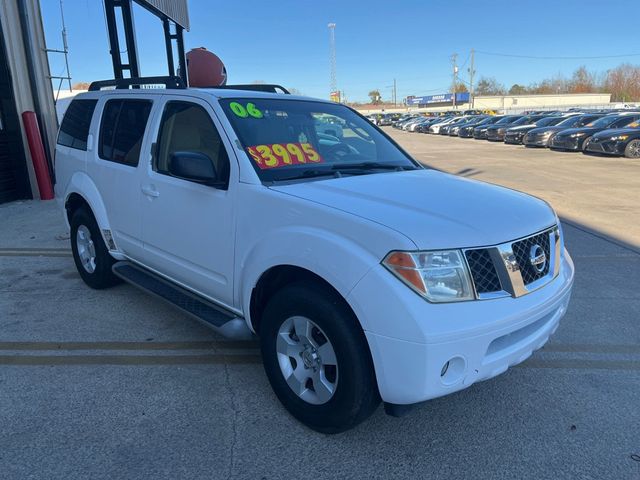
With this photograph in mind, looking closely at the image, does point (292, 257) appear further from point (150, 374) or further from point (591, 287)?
point (591, 287)

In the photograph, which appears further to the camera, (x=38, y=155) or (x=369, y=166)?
(x=38, y=155)

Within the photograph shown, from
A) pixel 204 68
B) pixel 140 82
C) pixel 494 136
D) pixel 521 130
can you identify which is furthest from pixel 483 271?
pixel 494 136

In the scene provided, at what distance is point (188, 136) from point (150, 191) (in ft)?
1.74

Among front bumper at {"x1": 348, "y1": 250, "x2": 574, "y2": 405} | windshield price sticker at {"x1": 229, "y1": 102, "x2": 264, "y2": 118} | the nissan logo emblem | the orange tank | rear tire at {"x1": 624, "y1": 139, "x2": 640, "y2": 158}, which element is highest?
the orange tank

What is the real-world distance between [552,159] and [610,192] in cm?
790

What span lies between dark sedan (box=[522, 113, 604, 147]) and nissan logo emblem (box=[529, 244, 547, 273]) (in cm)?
2188

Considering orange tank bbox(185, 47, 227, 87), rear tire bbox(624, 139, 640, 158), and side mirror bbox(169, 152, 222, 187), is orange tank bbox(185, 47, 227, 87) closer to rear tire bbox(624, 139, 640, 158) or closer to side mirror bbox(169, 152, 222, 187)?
side mirror bbox(169, 152, 222, 187)

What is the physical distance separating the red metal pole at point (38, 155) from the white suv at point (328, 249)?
7214mm

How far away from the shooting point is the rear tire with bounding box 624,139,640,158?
55.3 feet

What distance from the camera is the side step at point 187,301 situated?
3055mm

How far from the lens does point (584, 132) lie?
1961cm

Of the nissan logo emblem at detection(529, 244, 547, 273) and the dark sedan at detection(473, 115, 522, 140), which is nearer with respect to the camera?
the nissan logo emblem at detection(529, 244, 547, 273)

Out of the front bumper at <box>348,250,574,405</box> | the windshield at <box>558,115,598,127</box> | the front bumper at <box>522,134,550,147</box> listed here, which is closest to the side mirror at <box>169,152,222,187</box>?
the front bumper at <box>348,250,574,405</box>

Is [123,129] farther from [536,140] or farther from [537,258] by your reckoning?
[536,140]
